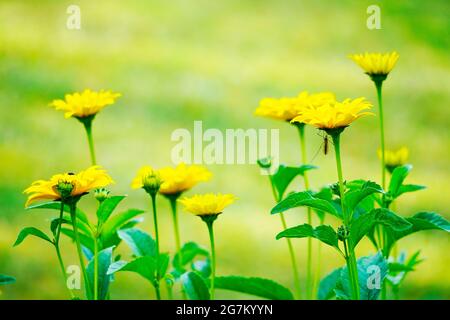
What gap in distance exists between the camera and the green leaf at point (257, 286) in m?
0.76


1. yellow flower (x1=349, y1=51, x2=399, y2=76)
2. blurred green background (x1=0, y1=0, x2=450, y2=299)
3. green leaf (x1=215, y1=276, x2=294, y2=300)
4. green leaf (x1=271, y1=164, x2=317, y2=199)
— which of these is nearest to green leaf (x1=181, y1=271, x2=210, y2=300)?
green leaf (x1=215, y1=276, x2=294, y2=300)

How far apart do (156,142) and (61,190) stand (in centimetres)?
96

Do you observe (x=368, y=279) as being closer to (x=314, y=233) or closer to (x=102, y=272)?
(x=314, y=233)

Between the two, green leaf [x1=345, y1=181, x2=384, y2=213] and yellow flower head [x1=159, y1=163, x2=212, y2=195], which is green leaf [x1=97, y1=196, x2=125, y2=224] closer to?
yellow flower head [x1=159, y1=163, x2=212, y2=195]

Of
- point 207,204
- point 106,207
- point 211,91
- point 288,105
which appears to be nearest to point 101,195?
point 106,207

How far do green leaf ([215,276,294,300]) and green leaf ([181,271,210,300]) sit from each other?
19mm

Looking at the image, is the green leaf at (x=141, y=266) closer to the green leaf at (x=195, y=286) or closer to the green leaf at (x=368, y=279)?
the green leaf at (x=195, y=286)

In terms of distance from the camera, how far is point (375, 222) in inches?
24.7

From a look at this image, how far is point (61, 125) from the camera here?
1.62 m

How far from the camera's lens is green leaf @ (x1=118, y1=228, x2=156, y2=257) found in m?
0.80

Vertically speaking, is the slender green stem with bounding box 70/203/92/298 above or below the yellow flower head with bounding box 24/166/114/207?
below

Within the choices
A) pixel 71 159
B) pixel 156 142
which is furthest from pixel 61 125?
pixel 156 142

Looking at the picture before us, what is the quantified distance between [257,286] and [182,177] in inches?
5.7

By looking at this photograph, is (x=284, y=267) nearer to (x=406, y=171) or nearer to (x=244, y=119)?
(x=244, y=119)
